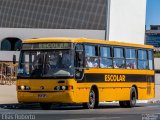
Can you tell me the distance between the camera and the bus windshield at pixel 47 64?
21.6 meters

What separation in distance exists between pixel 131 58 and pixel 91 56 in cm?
336

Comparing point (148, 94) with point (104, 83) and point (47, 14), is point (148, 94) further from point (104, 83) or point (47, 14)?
point (47, 14)

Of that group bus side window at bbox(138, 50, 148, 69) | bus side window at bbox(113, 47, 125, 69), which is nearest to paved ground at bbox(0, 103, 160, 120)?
bus side window at bbox(113, 47, 125, 69)

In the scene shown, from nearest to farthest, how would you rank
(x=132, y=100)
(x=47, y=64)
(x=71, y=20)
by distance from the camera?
(x=47, y=64) < (x=132, y=100) < (x=71, y=20)

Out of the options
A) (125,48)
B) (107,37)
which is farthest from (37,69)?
(107,37)

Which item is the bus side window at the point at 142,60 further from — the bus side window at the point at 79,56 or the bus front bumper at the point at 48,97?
the bus front bumper at the point at 48,97

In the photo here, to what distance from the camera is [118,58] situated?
80.8 ft

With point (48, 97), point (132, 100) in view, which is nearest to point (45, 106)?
point (48, 97)

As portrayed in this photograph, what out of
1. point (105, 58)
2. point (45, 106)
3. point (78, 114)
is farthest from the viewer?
point (105, 58)

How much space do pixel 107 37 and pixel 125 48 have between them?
64.5 m

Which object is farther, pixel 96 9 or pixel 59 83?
pixel 96 9

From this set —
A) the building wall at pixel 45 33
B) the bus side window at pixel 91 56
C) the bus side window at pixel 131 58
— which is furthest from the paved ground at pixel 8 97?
the building wall at pixel 45 33

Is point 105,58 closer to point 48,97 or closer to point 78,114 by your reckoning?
point 48,97

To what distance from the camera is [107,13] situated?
89.8 m
